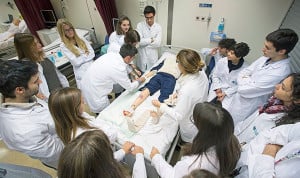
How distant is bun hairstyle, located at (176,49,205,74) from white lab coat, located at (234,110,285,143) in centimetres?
60

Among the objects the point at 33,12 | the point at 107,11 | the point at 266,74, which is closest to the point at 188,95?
the point at 266,74

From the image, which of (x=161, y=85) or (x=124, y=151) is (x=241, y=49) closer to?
(x=161, y=85)

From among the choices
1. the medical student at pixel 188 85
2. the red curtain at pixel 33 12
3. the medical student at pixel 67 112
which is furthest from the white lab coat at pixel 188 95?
the red curtain at pixel 33 12

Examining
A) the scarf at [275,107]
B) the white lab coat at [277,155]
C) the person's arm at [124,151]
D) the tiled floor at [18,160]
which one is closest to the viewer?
the white lab coat at [277,155]

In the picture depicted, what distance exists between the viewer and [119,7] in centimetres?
331

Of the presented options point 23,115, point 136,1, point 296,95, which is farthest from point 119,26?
point 296,95

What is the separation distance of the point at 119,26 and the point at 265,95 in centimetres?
202

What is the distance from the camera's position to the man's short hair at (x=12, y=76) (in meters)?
1.09

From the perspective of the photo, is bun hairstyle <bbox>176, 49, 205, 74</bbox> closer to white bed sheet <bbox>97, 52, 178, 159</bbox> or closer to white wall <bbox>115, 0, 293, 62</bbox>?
white bed sheet <bbox>97, 52, 178, 159</bbox>

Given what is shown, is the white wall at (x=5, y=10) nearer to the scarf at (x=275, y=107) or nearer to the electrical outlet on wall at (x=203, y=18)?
the electrical outlet on wall at (x=203, y=18)

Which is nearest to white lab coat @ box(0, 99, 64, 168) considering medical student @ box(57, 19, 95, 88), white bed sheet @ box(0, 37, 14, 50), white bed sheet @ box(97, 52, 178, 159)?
white bed sheet @ box(97, 52, 178, 159)

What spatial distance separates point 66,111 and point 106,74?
0.86 meters

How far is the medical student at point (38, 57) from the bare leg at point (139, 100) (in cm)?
87

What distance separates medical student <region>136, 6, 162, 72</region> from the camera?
8.48 feet
